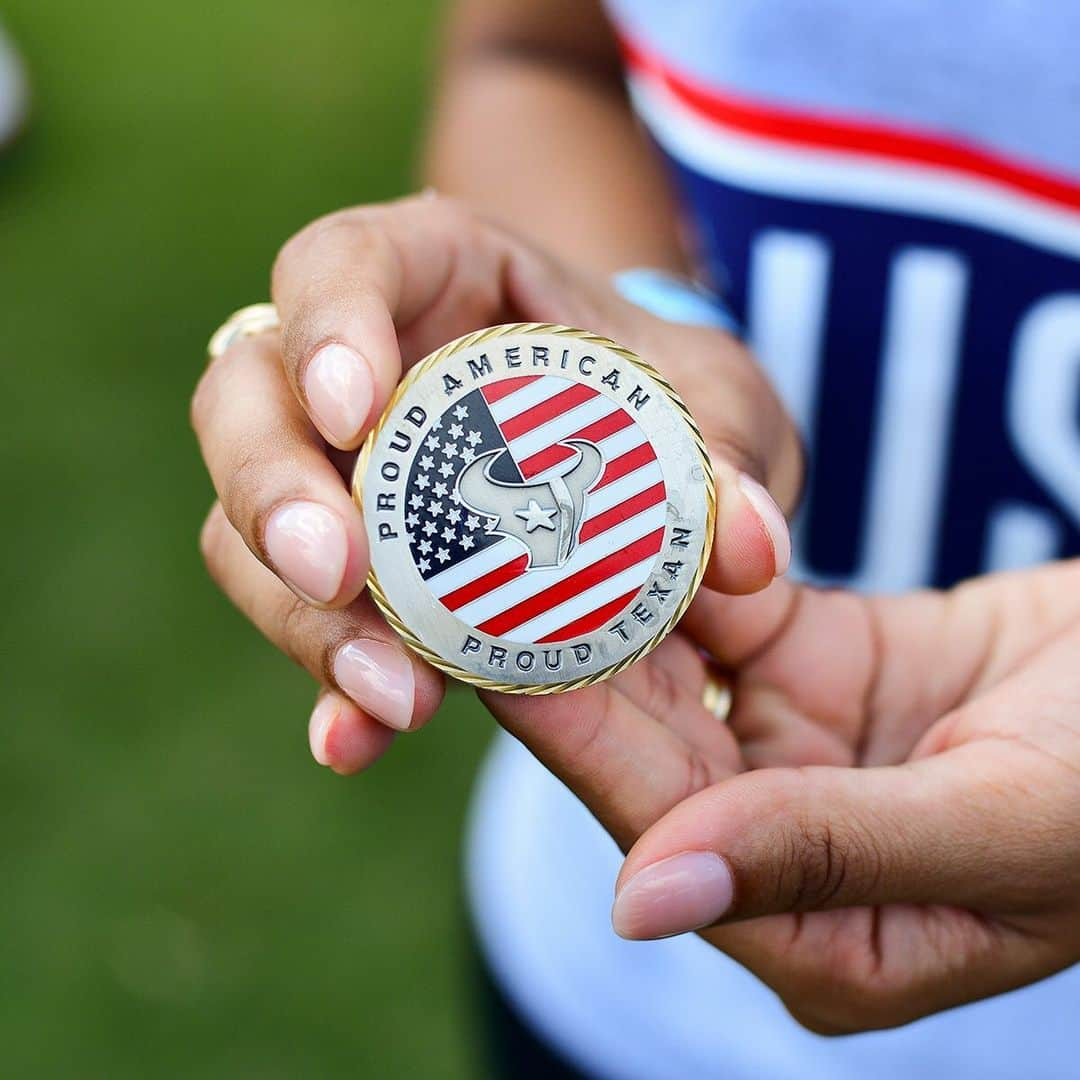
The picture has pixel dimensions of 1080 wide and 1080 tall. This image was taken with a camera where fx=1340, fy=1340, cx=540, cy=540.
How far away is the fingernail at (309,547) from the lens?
149 cm

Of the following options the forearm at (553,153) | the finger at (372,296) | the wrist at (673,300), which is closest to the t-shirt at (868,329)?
the wrist at (673,300)

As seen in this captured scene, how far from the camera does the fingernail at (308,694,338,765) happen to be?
1.68m

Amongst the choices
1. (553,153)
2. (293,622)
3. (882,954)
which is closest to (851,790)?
(882,954)

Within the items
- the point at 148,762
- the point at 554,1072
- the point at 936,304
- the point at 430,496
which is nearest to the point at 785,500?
the point at 936,304

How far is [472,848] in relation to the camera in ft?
9.25

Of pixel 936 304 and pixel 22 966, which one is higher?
pixel 936 304

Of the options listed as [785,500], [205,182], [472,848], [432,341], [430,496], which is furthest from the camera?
[205,182]

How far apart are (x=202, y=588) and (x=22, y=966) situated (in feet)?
4.88

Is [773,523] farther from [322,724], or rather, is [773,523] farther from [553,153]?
[553,153]

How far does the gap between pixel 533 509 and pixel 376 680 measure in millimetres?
307

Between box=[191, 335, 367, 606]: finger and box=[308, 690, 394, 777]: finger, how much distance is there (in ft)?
0.63

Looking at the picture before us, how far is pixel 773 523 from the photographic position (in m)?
1.74

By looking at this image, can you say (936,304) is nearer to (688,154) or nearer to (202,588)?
(688,154)

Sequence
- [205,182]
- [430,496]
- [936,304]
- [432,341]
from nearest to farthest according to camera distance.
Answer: [430,496] < [432,341] < [936,304] < [205,182]
